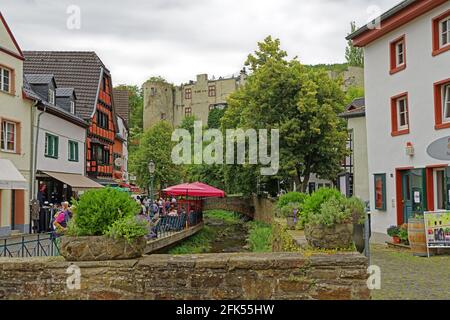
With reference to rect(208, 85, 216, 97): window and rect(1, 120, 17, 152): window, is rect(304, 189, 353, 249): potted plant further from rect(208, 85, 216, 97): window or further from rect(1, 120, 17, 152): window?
rect(208, 85, 216, 97): window

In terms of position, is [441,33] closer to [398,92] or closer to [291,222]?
[398,92]

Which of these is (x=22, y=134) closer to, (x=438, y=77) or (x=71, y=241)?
(x=438, y=77)

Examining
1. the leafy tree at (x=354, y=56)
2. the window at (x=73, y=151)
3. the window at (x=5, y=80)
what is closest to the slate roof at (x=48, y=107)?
the window at (x=5, y=80)

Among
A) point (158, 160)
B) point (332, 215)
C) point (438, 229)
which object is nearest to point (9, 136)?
point (438, 229)

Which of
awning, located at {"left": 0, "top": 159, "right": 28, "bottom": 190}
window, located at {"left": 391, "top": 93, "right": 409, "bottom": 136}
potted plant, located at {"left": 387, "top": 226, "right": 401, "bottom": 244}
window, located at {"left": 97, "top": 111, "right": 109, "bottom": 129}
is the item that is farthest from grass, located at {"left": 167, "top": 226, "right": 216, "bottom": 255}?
window, located at {"left": 97, "top": 111, "right": 109, "bottom": 129}

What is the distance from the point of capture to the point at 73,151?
31.7m

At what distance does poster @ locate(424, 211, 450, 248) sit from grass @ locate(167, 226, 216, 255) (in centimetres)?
1262

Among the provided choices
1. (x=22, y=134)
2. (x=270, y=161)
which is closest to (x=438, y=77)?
(x=270, y=161)

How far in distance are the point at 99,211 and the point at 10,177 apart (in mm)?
17748

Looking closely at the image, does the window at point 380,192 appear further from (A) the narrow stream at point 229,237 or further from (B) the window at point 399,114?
(A) the narrow stream at point 229,237

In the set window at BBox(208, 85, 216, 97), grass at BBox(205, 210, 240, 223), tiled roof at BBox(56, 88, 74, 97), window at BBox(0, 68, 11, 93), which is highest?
window at BBox(208, 85, 216, 97)

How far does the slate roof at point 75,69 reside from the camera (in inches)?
1390

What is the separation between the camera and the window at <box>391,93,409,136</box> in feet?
63.9
